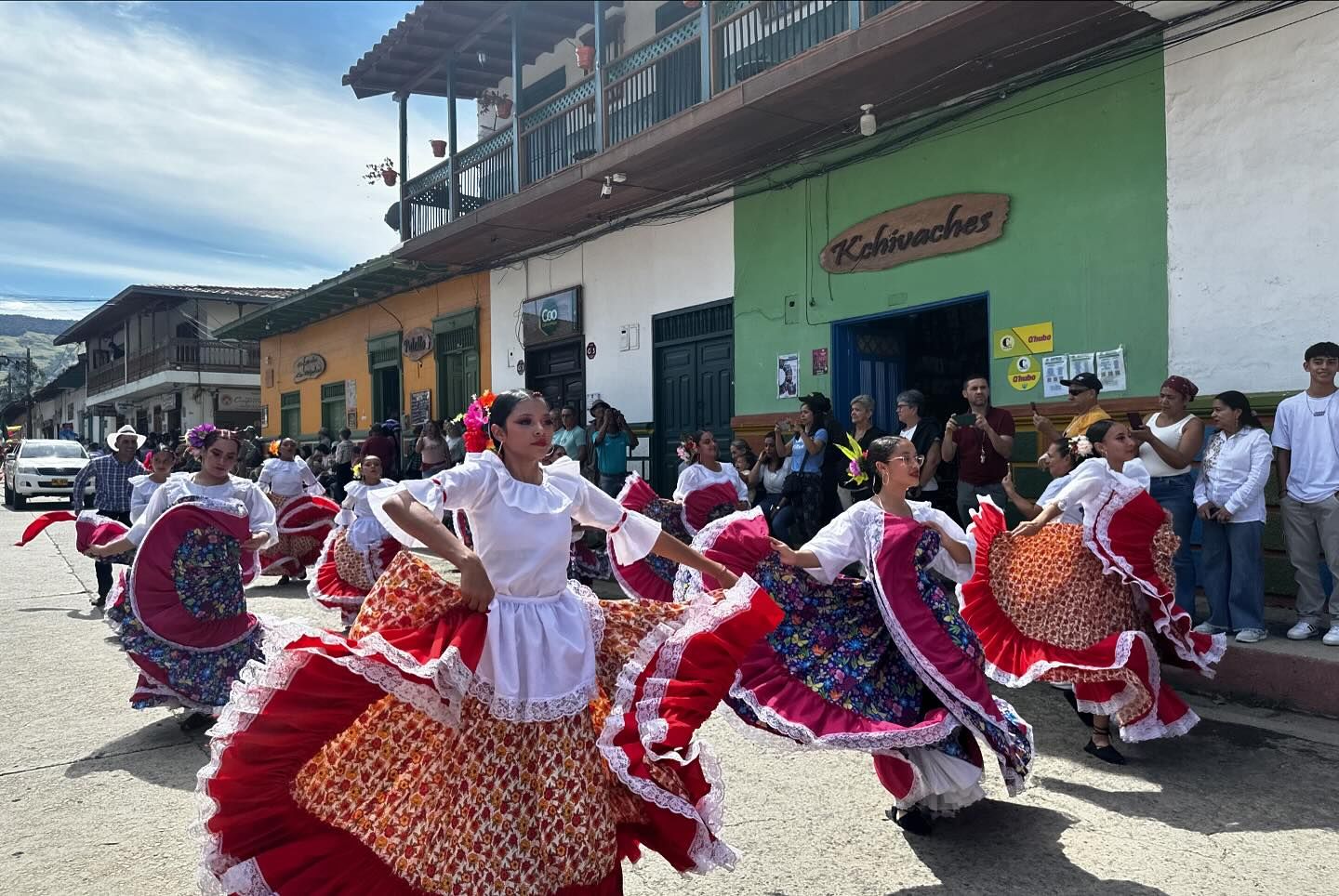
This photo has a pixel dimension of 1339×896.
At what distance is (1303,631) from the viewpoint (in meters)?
6.18

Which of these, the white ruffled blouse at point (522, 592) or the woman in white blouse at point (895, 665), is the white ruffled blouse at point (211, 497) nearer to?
the white ruffled blouse at point (522, 592)

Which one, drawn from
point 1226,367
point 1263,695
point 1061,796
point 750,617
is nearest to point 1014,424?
point 1226,367

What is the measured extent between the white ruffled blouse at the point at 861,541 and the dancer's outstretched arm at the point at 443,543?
1.64 m

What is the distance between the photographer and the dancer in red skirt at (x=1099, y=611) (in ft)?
15.2

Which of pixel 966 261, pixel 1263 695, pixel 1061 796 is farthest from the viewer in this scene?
pixel 966 261

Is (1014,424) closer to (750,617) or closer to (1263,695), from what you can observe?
(1263,695)

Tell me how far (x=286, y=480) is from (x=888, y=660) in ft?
30.5

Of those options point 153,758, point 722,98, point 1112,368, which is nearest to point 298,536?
point 153,758

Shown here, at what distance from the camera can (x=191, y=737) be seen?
5.31m

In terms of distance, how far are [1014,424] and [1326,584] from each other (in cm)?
251

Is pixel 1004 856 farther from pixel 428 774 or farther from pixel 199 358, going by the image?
pixel 199 358

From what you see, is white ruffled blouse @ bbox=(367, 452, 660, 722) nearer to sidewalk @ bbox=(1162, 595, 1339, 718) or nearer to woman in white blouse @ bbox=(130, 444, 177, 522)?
sidewalk @ bbox=(1162, 595, 1339, 718)

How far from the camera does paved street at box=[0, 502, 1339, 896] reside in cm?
344

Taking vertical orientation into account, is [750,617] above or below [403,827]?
above
